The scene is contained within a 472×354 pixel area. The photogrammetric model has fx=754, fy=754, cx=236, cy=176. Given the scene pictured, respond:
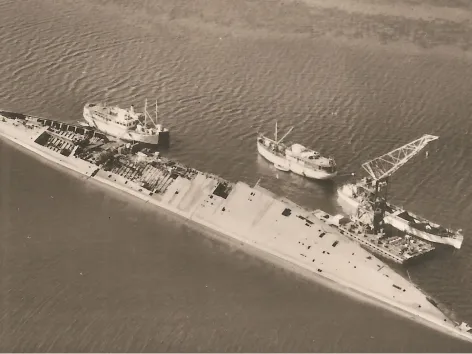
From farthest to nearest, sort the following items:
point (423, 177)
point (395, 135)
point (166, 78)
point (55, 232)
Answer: point (166, 78)
point (395, 135)
point (423, 177)
point (55, 232)

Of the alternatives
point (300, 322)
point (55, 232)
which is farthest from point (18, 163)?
point (300, 322)

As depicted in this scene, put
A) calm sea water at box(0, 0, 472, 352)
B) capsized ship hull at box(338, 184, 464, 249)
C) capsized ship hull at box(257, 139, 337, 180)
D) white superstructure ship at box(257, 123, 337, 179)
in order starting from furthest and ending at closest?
capsized ship hull at box(257, 139, 337, 180)
white superstructure ship at box(257, 123, 337, 179)
capsized ship hull at box(338, 184, 464, 249)
calm sea water at box(0, 0, 472, 352)

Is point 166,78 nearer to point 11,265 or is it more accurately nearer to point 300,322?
point 11,265

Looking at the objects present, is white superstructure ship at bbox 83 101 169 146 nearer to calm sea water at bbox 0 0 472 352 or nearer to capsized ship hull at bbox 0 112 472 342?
capsized ship hull at bbox 0 112 472 342

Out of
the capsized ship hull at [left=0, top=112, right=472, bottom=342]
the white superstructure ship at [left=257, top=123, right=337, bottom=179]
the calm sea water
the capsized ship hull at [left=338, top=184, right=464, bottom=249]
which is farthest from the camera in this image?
the white superstructure ship at [left=257, top=123, right=337, bottom=179]

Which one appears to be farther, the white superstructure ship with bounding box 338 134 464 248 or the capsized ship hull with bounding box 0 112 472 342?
the white superstructure ship with bounding box 338 134 464 248

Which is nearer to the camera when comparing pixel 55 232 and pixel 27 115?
pixel 55 232

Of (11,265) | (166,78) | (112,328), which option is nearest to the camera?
(112,328)

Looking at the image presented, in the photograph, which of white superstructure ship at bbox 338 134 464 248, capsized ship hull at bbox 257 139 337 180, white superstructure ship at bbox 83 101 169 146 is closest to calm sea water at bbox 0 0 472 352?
capsized ship hull at bbox 257 139 337 180
